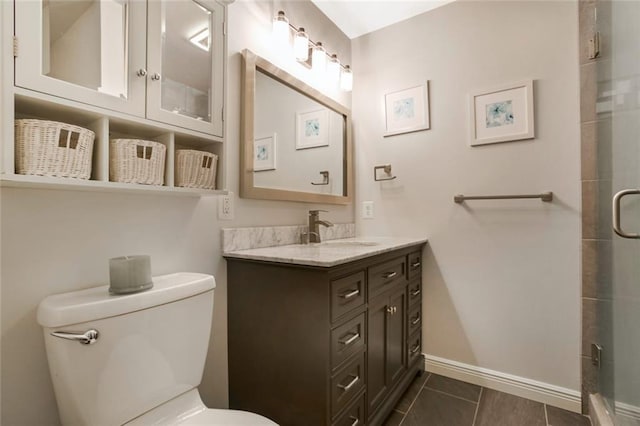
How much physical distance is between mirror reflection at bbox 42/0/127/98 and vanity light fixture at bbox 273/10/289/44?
860 mm

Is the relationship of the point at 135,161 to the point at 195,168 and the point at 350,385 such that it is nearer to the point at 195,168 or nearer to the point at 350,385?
the point at 195,168

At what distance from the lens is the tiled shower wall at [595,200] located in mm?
1431

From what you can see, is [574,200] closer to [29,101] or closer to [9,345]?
[29,101]

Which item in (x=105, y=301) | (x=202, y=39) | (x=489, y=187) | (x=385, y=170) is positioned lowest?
(x=105, y=301)

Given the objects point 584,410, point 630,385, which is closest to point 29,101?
point 630,385

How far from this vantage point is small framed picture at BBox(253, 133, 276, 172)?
1.56 metres

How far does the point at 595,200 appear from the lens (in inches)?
61.5

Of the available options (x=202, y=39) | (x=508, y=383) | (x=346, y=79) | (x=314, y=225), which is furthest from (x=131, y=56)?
(x=508, y=383)

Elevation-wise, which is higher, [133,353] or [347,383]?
[133,353]

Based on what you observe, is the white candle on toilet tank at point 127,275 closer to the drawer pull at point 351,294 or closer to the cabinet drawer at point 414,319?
the drawer pull at point 351,294

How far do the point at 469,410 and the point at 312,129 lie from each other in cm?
184

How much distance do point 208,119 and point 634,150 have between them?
1623 mm

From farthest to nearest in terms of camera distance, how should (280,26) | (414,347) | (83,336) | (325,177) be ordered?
Answer: (325,177) → (414,347) → (280,26) → (83,336)

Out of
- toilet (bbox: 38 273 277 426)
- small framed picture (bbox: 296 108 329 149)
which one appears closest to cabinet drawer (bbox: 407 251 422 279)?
small framed picture (bbox: 296 108 329 149)
